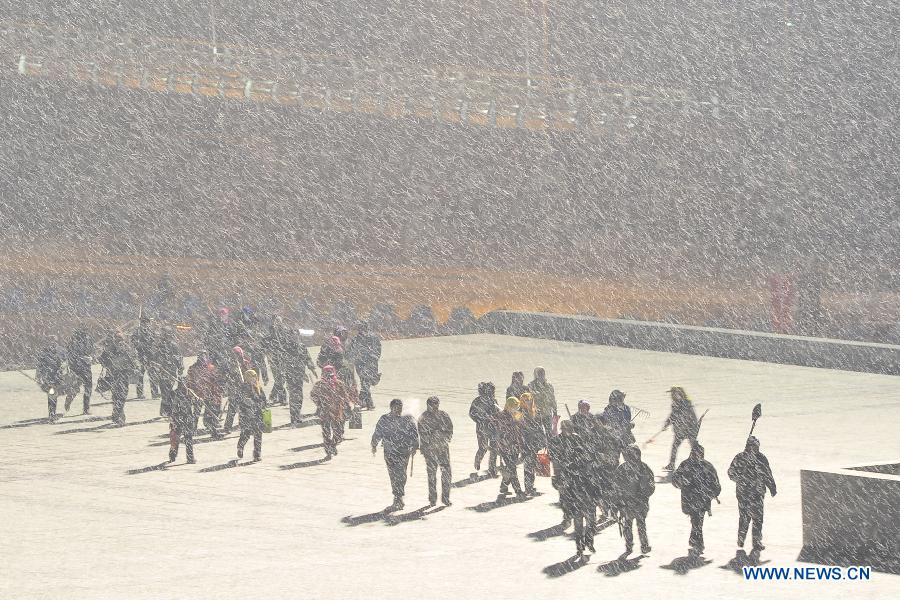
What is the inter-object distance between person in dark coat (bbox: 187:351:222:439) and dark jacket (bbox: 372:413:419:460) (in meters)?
3.84

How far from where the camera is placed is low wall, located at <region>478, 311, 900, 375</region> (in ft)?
80.6

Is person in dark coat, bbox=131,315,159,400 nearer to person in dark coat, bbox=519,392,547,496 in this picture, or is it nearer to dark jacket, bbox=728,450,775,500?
person in dark coat, bbox=519,392,547,496

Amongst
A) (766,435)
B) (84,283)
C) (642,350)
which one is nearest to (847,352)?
(642,350)

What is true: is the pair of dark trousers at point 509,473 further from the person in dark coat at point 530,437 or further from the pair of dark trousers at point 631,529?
the pair of dark trousers at point 631,529

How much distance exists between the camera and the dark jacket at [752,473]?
1039 centimetres

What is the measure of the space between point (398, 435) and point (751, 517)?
3.52 metres

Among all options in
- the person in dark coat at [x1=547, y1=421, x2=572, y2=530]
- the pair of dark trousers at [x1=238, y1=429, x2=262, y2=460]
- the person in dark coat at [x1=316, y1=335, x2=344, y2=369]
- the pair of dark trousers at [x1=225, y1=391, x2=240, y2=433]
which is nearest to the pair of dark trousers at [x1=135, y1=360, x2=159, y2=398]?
the pair of dark trousers at [x1=225, y1=391, x2=240, y2=433]

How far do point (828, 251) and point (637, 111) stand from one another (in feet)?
24.4

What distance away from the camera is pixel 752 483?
412 inches

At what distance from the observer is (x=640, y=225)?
43906 millimetres

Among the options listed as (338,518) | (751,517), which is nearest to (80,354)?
(338,518)

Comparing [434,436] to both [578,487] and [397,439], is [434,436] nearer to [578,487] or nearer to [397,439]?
[397,439]

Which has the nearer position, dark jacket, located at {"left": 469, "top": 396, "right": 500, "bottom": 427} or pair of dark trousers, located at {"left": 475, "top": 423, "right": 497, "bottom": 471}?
dark jacket, located at {"left": 469, "top": 396, "right": 500, "bottom": 427}

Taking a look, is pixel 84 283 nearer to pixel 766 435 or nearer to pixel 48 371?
pixel 48 371
